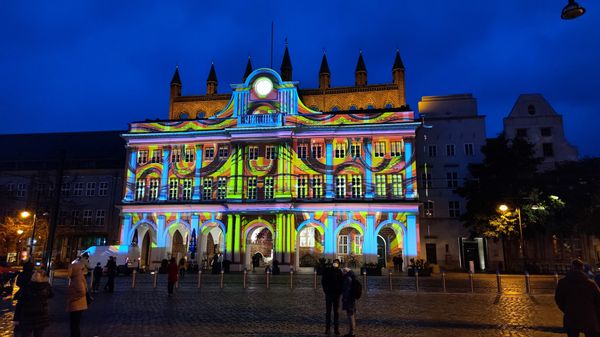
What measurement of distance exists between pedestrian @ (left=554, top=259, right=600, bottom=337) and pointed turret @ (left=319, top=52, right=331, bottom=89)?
156ft

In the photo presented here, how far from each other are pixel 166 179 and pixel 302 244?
15.7 meters

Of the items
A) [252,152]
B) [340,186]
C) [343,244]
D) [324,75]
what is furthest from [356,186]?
[324,75]

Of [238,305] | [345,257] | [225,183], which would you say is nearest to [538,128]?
[345,257]

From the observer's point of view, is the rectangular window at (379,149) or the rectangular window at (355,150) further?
the rectangular window at (355,150)

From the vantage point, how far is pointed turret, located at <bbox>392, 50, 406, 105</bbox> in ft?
169

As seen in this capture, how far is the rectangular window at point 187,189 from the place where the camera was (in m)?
46.1

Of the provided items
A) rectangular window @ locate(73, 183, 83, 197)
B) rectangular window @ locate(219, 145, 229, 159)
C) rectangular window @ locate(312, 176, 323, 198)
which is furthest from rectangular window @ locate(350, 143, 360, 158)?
rectangular window @ locate(73, 183, 83, 197)

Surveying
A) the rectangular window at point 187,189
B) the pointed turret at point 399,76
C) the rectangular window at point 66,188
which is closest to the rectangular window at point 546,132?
the pointed turret at point 399,76

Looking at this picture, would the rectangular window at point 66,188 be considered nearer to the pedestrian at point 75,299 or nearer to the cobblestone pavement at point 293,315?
the cobblestone pavement at point 293,315

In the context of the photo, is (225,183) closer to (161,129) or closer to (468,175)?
(161,129)

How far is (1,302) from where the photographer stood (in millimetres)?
17391

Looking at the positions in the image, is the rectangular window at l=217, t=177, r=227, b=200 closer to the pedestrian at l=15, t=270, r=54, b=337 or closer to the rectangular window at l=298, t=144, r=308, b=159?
the rectangular window at l=298, t=144, r=308, b=159

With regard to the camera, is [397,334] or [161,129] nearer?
[397,334]

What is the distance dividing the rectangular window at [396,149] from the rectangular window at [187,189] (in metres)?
20.7
